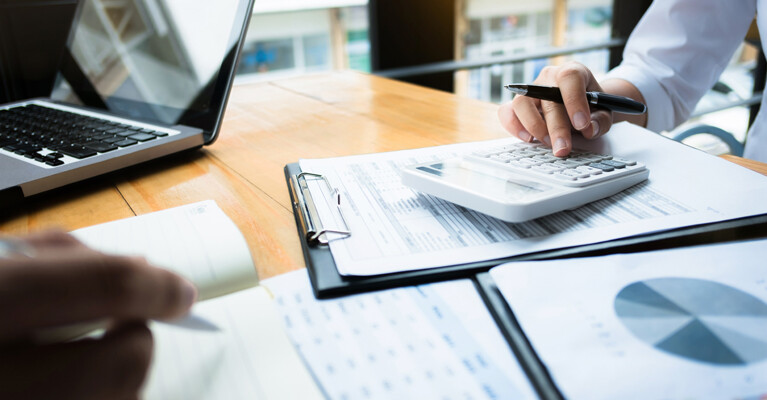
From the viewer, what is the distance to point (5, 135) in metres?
0.57

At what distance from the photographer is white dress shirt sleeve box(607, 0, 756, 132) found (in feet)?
2.45

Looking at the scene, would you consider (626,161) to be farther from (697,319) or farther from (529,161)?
(697,319)

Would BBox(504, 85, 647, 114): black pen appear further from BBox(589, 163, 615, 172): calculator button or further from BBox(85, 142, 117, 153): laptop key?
BBox(85, 142, 117, 153): laptop key

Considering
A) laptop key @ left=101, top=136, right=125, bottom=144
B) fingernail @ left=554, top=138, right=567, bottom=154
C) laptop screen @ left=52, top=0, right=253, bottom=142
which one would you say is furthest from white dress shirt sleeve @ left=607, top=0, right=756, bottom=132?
laptop key @ left=101, top=136, right=125, bottom=144

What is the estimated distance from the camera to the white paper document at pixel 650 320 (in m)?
0.21

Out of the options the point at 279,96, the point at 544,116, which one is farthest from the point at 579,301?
the point at 279,96

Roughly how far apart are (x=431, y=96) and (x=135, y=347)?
71 centimetres

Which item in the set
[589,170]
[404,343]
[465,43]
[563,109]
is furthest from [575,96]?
[465,43]

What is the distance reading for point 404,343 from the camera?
24 cm

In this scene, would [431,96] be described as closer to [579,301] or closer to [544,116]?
[544,116]

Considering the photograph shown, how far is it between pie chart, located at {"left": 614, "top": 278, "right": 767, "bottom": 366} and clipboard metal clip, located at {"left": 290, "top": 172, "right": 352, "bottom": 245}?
0.59 feet

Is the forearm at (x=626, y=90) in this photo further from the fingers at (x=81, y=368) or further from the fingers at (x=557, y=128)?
the fingers at (x=81, y=368)

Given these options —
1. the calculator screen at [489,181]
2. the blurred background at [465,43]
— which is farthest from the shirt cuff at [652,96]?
the calculator screen at [489,181]

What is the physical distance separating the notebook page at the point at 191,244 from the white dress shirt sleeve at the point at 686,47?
63cm
